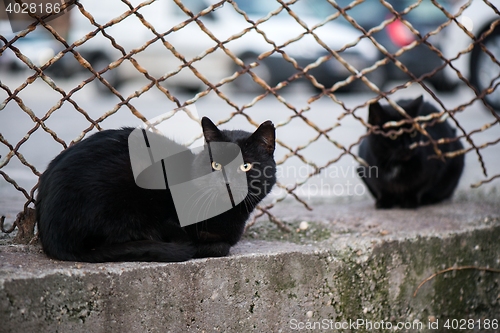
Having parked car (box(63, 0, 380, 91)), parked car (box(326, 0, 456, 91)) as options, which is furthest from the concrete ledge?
parked car (box(326, 0, 456, 91))

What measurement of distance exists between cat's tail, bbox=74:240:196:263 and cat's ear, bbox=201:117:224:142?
52cm

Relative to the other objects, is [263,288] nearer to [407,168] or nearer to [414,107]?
[407,168]

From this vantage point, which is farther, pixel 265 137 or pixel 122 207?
pixel 265 137

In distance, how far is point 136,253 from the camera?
206 centimetres

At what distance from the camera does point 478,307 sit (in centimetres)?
274

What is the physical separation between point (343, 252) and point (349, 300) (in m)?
0.22

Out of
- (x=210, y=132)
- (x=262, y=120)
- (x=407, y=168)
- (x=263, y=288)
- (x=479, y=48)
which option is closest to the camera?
(x=263, y=288)

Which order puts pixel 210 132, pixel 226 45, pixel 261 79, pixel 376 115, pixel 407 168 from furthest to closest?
pixel 226 45 < pixel 407 168 < pixel 376 115 < pixel 261 79 < pixel 210 132

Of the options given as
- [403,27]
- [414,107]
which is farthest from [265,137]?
[403,27]

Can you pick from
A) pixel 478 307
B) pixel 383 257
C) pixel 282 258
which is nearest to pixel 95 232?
pixel 282 258

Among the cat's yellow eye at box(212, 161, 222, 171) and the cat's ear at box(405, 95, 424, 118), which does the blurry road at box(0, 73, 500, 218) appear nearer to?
the cat's yellow eye at box(212, 161, 222, 171)

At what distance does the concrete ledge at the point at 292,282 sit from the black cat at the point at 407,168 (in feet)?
0.92

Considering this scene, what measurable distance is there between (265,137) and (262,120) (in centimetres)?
440

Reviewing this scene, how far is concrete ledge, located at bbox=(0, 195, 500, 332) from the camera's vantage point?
6.30ft
